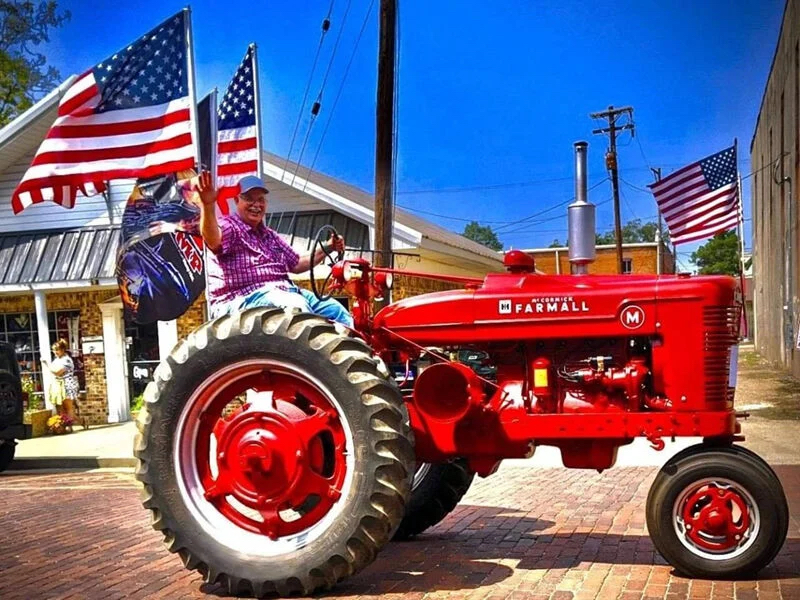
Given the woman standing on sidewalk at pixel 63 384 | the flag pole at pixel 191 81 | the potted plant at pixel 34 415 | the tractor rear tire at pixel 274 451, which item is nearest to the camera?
the tractor rear tire at pixel 274 451

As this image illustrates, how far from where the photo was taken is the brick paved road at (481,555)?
412 cm

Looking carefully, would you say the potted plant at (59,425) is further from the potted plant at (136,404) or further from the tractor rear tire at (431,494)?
the tractor rear tire at (431,494)

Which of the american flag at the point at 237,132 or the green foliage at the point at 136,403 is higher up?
the american flag at the point at 237,132

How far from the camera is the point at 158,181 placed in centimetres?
1301

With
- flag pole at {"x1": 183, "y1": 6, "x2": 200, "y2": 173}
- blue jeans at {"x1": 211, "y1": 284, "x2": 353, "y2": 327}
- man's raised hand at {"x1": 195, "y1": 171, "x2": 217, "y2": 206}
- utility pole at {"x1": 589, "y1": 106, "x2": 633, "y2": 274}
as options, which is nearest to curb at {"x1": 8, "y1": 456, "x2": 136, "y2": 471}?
flag pole at {"x1": 183, "y1": 6, "x2": 200, "y2": 173}

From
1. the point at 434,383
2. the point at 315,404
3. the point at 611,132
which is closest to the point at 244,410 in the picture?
the point at 315,404

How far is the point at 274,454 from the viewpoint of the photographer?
13.9ft

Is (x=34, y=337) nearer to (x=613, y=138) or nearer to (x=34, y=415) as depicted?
(x=34, y=415)

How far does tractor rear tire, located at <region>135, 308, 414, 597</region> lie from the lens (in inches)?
159

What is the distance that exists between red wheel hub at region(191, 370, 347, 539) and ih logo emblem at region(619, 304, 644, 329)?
1483 millimetres

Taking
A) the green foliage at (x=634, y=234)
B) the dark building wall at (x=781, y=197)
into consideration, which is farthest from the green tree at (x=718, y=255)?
the dark building wall at (x=781, y=197)

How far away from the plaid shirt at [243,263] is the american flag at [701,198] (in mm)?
11600

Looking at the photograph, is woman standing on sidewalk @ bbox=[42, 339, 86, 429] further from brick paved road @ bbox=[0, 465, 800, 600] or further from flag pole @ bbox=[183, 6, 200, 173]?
brick paved road @ bbox=[0, 465, 800, 600]

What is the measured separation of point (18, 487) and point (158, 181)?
536 centimetres
